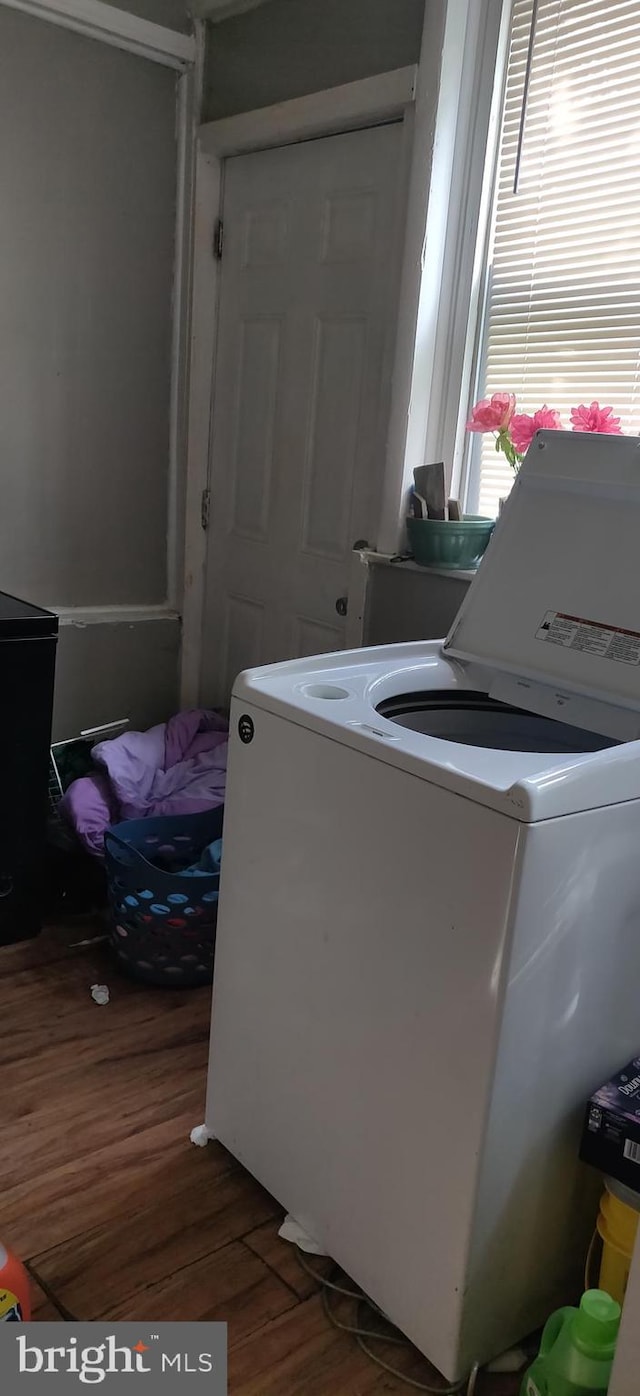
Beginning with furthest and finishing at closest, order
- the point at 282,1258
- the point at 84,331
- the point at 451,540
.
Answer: the point at 84,331, the point at 451,540, the point at 282,1258

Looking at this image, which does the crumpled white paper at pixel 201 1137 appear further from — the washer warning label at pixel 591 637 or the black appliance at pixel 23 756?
the washer warning label at pixel 591 637


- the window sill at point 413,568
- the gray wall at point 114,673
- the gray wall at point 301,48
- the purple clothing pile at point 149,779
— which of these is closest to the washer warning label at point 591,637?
the window sill at point 413,568

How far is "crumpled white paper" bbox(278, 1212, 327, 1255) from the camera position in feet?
4.87

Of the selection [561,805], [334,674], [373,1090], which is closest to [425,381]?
[334,674]

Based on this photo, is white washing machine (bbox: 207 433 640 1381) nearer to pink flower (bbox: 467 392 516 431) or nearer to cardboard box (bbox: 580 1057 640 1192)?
cardboard box (bbox: 580 1057 640 1192)

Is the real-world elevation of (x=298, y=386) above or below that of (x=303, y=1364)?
above

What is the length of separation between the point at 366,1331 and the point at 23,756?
1303mm

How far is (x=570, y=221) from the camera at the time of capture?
2.04 meters

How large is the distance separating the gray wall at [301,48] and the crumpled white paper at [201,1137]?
7.19 ft

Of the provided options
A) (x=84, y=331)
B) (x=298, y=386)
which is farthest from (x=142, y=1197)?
(x=84, y=331)

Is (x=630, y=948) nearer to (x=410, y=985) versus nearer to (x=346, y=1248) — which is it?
(x=410, y=985)

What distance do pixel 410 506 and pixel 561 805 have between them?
1.31 meters

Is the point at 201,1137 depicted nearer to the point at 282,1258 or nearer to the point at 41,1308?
the point at 282,1258

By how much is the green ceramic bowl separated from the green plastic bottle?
4.53ft
